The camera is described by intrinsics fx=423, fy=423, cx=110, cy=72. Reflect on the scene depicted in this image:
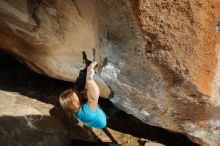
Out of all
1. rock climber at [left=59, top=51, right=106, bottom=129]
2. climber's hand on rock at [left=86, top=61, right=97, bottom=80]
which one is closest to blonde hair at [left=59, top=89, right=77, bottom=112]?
rock climber at [left=59, top=51, right=106, bottom=129]

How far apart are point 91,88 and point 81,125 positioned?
140 cm

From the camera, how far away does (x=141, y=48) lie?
332 centimetres

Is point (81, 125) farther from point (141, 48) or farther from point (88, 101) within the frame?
point (141, 48)

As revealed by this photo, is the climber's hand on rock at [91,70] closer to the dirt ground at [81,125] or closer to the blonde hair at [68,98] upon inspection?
the blonde hair at [68,98]

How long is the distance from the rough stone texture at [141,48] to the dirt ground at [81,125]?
736mm

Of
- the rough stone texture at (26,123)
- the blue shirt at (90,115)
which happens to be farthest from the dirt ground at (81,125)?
the blue shirt at (90,115)

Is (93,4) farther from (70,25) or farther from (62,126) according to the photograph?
(62,126)

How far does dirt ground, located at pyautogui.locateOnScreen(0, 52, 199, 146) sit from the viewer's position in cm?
498

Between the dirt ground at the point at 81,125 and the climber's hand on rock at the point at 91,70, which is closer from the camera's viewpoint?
the climber's hand on rock at the point at 91,70

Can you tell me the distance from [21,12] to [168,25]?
1462 millimetres

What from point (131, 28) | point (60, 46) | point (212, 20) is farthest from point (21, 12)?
point (212, 20)

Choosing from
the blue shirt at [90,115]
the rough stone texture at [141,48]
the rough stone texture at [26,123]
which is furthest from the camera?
the rough stone texture at [26,123]

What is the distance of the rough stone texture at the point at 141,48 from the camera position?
309cm

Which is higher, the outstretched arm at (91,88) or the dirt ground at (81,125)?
the outstretched arm at (91,88)
